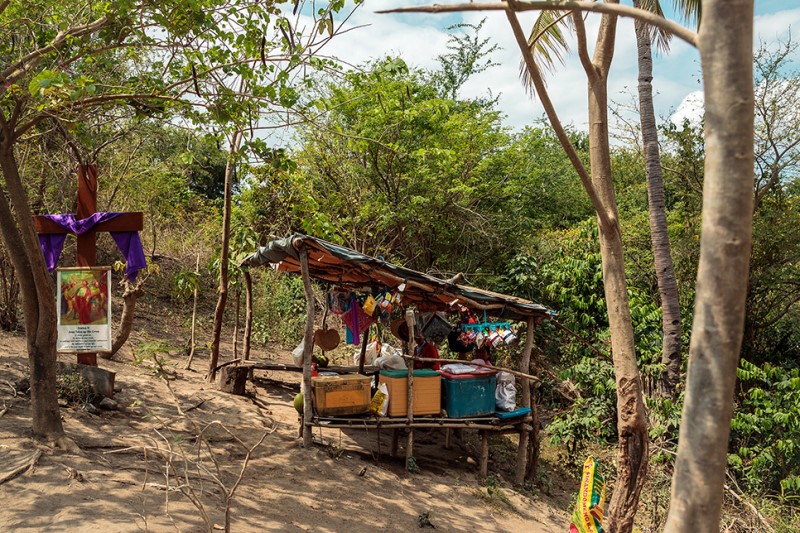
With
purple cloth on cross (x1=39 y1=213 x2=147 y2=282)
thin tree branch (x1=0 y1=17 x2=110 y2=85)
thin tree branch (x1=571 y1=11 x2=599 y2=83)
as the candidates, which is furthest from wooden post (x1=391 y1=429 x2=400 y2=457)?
thin tree branch (x1=0 y1=17 x2=110 y2=85)

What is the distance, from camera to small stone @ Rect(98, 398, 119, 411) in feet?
25.8

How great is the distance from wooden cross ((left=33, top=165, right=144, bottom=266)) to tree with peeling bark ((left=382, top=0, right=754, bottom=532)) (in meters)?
7.32

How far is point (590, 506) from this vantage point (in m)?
4.61

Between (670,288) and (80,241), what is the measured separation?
343 inches

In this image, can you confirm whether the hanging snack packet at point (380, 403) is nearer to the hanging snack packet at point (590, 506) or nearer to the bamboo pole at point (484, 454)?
the bamboo pole at point (484, 454)

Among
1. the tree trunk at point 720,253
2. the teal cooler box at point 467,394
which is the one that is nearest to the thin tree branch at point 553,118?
the tree trunk at point 720,253

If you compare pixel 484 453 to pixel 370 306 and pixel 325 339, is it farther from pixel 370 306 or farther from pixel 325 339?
pixel 325 339

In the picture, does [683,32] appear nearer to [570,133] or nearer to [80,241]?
[80,241]

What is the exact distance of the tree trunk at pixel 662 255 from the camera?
10.1 meters

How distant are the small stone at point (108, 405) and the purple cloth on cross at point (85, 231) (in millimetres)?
1573

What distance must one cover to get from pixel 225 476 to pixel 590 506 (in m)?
3.88

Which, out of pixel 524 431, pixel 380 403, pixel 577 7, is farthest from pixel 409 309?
pixel 577 7

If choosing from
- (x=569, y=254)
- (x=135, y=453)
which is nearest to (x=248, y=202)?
(x=569, y=254)

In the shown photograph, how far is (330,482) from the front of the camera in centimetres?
713
